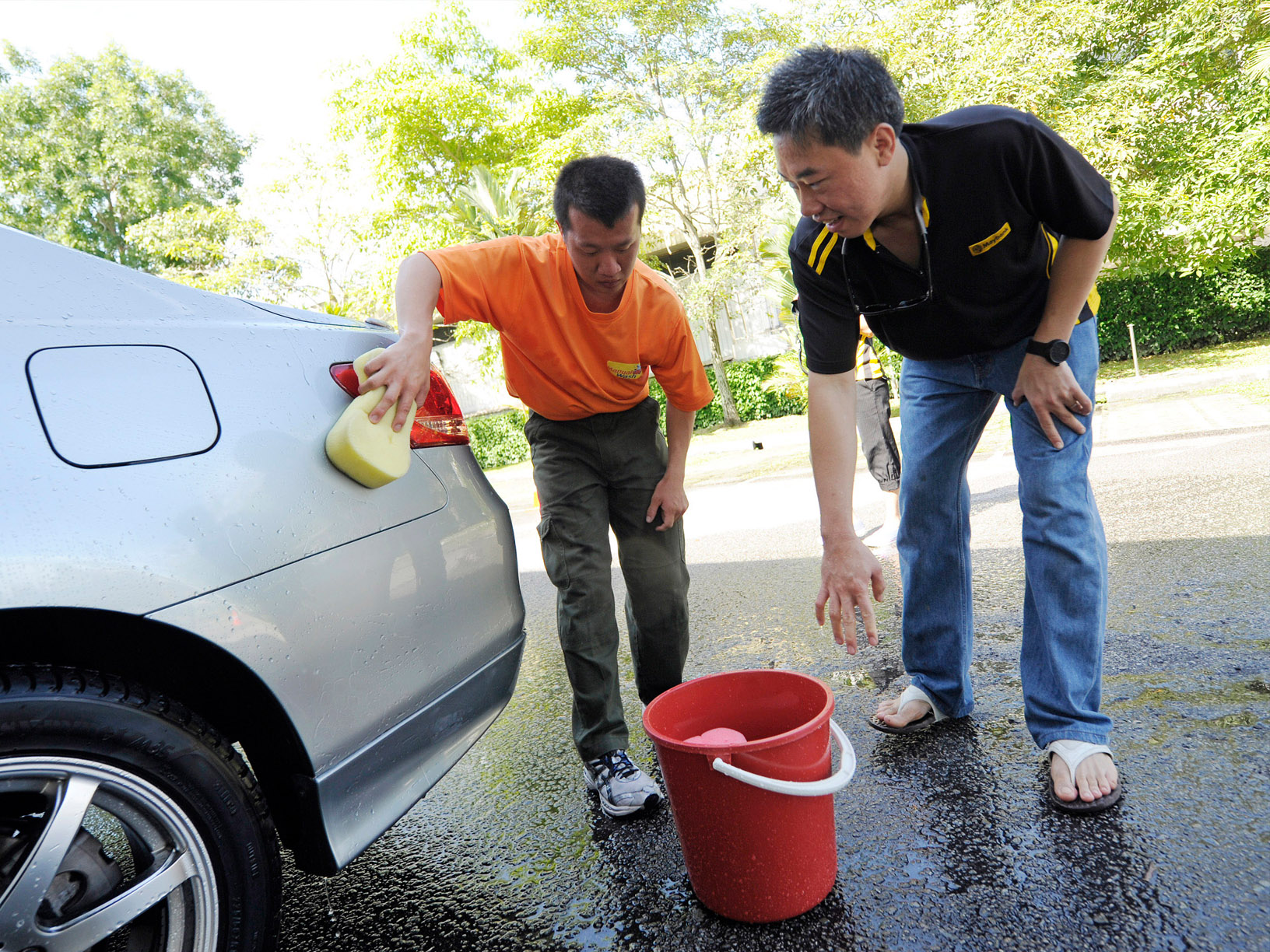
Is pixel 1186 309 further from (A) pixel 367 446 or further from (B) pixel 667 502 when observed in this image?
(A) pixel 367 446

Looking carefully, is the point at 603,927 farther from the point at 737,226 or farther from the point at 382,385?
the point at 737,226

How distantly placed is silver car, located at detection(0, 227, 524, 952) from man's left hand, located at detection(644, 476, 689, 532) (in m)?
0.84

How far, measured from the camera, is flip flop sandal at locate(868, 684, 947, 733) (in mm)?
2283

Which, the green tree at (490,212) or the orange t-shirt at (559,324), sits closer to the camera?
the orange t-shirt at (559,324)

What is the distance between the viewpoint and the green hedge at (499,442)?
18.3 meters

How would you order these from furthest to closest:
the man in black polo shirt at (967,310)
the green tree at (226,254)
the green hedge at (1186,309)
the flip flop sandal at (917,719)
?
the green tree at (226,254) → the green hedge at (1186,309) → the flip flop sandal at (917,719) → the man in black polo shirt at (967,310)

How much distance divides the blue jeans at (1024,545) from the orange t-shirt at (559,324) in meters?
0.71

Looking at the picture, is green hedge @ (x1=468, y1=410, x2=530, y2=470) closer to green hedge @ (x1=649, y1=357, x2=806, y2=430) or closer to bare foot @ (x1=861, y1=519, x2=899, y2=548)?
green hedge @ (x1=649, y1=357, x2=806, y2=430)

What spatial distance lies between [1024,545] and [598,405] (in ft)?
3.84

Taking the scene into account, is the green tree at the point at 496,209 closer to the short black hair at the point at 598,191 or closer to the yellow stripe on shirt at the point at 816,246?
the short black hair at the point at 598,191

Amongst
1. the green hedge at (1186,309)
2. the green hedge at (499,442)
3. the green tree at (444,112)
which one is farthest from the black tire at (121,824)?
the green hedge at (499,442)

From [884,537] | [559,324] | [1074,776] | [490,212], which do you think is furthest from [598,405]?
[490,212]

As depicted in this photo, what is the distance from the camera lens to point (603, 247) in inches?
83.9

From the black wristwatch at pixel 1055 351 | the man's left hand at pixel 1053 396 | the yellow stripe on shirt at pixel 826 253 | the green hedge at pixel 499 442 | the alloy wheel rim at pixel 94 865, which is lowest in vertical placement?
the green hedge at pixel 499 442
